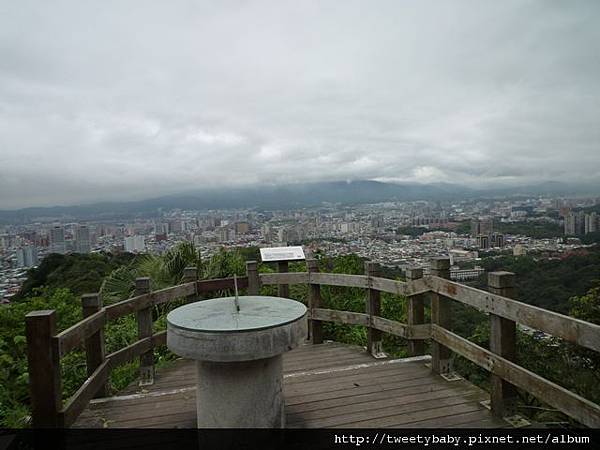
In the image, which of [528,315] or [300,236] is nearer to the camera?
[528,315]

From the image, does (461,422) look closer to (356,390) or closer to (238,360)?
(356,390)

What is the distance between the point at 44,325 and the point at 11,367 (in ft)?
9.86

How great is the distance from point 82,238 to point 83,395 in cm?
1322

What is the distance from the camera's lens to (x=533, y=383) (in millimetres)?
3320

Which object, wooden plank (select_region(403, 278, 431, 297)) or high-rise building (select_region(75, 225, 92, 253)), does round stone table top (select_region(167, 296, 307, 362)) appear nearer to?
wooden plank (select_region(403, 278, 431, 297))

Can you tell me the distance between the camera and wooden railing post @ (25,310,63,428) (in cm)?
318

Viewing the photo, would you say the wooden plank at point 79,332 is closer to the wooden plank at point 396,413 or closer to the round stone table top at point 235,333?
the round stone table top at point 235,333

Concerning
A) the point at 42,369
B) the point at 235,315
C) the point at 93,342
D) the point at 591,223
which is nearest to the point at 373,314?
the point at 235,315

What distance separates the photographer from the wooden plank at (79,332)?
3.38 m

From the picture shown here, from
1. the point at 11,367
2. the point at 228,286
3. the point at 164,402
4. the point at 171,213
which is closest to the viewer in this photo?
the point at 164,402

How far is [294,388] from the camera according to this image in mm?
4684

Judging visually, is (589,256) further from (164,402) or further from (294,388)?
(164,402)

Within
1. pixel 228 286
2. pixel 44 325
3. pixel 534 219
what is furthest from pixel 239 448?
pixel 534 219

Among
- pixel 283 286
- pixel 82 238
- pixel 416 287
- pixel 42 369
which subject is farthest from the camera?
pixel 82 238
